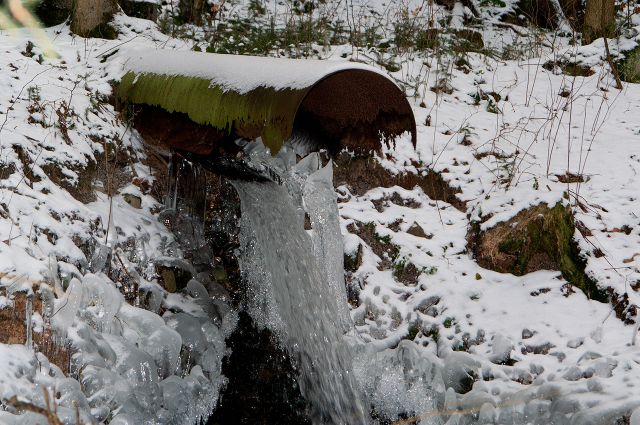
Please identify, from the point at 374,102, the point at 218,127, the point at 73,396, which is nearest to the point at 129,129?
the point at 218,127

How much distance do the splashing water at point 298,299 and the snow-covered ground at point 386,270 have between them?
0.27m

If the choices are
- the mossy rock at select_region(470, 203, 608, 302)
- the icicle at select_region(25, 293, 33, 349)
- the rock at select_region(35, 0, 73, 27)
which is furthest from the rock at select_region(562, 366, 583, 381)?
the rock at select_region(35, 0, 73, 27)

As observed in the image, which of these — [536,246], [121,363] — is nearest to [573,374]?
[536,246]

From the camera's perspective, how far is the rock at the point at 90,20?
6188 millimetres

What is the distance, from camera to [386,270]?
16.3ft

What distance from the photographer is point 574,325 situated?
4285mm

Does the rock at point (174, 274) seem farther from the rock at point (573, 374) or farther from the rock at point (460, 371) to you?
the rock at point (573, 374)

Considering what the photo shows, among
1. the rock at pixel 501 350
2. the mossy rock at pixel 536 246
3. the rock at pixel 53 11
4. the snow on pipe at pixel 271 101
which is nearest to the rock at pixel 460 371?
the rock at pixel 501 350

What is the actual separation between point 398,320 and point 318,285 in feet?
2.01

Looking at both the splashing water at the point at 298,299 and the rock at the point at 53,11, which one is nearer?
the splashing water at the point at 298,299

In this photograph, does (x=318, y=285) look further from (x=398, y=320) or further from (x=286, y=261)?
(x=398, y=320)

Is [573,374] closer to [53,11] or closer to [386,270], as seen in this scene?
[386,270]

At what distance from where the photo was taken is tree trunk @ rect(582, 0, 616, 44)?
7.85 metres

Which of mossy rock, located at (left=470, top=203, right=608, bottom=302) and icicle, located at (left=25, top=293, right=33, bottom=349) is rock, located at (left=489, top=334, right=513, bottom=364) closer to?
mossy rock, located at (left=470, top=203, right=608, bottom=302)
